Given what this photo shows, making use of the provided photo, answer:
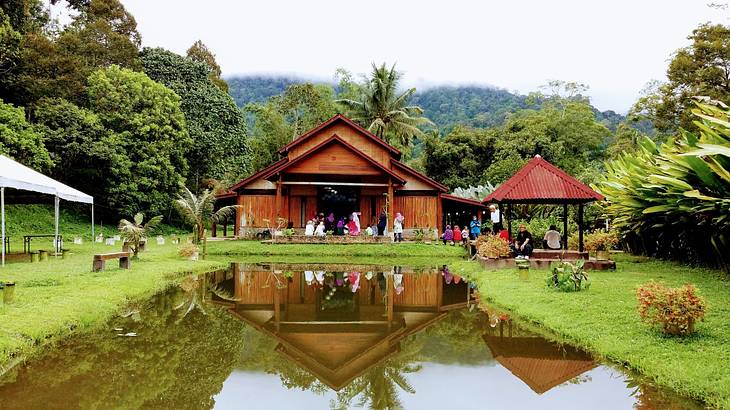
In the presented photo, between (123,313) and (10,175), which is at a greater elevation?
(10,175)

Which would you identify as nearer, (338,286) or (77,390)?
(77,390)

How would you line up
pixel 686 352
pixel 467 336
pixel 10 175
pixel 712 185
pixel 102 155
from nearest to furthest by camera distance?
pixel 686 352
pixel 467 336
pixel 712 185
pixel 10 175
pixel 102 155

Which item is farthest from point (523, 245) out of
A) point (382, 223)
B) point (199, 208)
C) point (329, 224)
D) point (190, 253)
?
point (329, 224)

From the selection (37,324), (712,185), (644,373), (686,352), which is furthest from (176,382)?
(712,185)

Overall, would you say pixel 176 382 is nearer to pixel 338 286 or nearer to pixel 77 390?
pixel 77 390

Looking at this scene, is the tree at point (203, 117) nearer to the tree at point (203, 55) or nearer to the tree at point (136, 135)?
the tree at point (136, 135)

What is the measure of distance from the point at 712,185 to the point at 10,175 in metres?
16.6

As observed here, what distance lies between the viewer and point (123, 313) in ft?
33.3

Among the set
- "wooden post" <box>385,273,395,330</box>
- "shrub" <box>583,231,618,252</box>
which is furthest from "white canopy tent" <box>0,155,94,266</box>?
"shrub" <box>583,231,618,252</box>

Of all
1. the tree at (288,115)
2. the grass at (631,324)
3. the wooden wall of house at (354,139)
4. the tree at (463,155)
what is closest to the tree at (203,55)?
the tree at (288,115)

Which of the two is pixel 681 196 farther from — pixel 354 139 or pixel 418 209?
pixel 354 139

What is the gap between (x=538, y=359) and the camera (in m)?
7.38

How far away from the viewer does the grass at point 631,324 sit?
6.19 m

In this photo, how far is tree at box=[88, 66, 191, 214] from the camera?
31734mm
